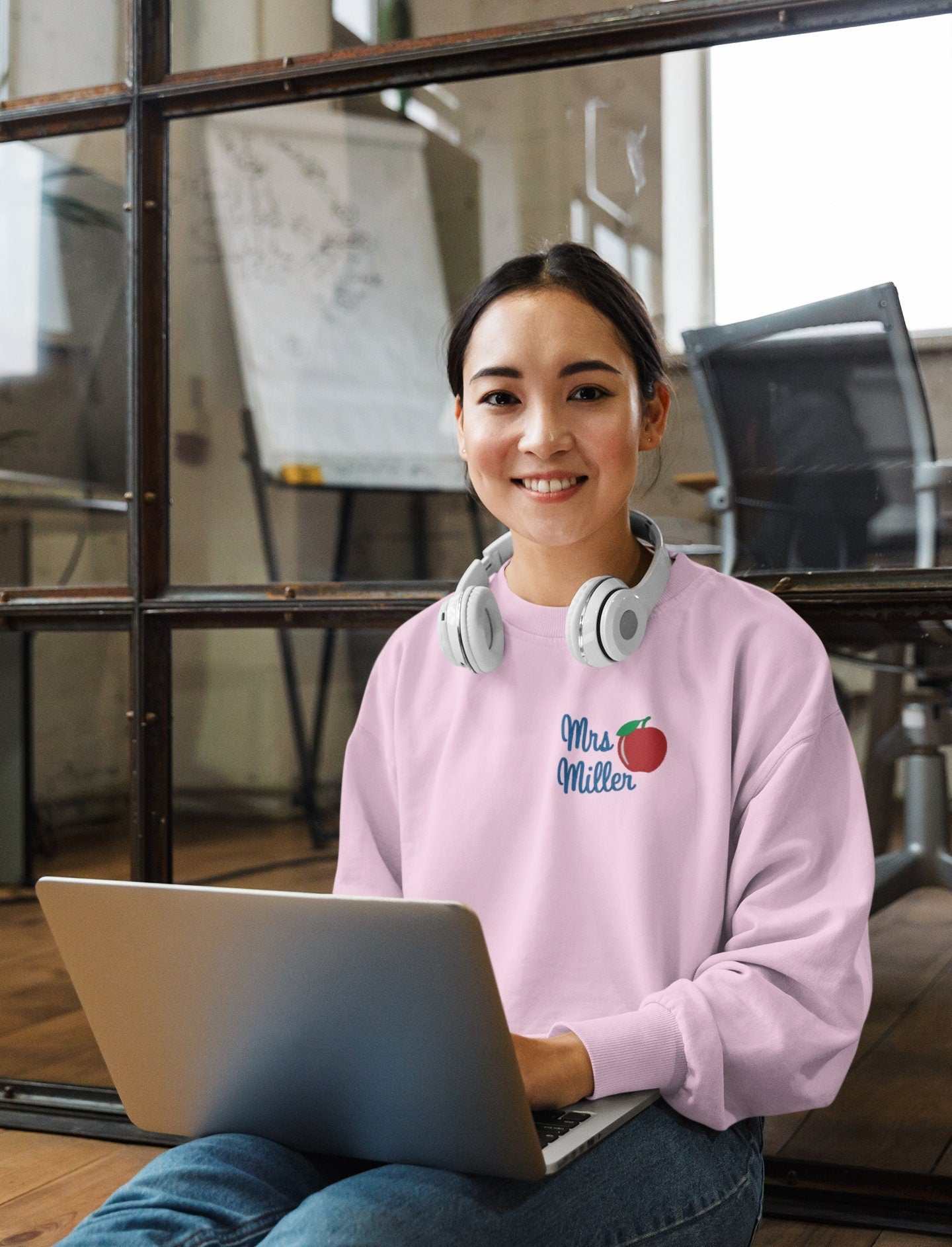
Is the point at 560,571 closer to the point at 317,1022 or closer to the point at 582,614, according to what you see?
the point at 582,614

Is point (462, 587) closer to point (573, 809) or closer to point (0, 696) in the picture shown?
point (573, 809)

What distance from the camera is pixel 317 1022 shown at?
→ 83 cm

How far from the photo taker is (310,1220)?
81cm

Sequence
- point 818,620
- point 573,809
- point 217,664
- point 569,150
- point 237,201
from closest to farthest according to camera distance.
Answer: point 573,809, point 818,620, point 217,664, point 237,201, point 569,150

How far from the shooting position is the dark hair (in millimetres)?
1104

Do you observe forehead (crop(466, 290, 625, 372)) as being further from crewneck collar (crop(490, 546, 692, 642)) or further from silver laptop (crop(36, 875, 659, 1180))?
silver laptop (crop(36, 875, 659, 1180))

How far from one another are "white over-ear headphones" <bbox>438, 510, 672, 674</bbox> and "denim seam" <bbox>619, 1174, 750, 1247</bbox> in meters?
0.39

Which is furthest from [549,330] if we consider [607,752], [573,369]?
[607,752]

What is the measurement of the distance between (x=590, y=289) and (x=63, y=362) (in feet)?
3.38

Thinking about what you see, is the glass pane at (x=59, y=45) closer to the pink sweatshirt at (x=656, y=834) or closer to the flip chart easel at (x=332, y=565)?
the flip chart easel at (x=332, y=565)

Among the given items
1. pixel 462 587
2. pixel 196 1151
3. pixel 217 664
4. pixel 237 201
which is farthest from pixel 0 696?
pixel 196 1151

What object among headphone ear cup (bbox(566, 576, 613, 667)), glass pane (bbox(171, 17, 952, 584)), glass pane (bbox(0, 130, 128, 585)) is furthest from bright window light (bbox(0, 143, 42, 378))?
headphone ear cup (bbox(566, 576, 613, 667))

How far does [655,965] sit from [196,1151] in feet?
1.19

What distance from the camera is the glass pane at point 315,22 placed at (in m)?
1.55
